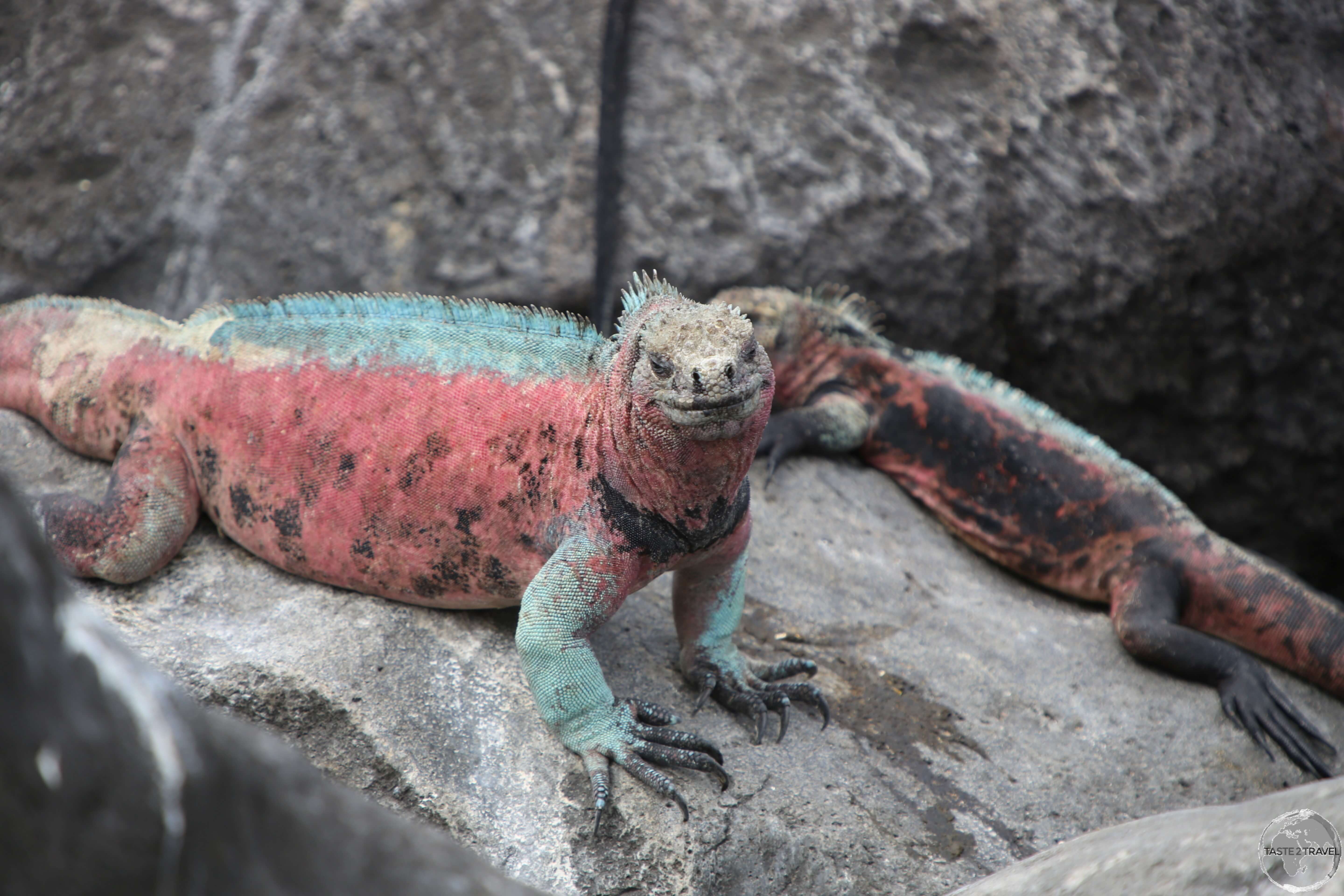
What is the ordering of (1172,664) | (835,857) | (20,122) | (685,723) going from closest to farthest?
(835,857) → (685,723) → (1172,664) → (20,122)

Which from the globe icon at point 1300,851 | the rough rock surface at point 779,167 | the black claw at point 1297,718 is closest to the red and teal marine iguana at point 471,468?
the globe icon at point 1300,851

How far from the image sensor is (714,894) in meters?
2.39

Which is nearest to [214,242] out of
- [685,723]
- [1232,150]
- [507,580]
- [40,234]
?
[40,234]

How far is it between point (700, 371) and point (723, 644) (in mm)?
1034

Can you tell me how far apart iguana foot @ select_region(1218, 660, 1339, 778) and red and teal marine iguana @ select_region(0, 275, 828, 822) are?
1.80m

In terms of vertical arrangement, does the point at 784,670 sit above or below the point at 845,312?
below

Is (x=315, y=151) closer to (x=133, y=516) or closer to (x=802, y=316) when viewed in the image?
(x=802, y=316)

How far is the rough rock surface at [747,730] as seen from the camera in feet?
8.08

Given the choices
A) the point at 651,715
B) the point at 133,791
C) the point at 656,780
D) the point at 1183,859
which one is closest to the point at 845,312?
the point at 651,715

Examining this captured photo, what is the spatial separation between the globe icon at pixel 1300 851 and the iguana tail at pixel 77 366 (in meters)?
3.12

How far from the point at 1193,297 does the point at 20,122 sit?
6.12 m

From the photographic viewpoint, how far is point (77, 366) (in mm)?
3381

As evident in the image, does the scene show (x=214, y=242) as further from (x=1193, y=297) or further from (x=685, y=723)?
(x=1193, y=297)

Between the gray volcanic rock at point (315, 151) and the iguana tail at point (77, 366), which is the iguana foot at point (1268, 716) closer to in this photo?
the gray volcanic rock at point (315, 151)
